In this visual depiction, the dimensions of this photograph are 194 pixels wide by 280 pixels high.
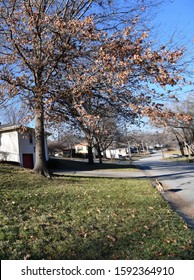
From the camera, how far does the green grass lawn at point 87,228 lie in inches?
194

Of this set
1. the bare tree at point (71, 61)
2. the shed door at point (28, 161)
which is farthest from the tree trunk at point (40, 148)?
the shed door at point (28, 161)

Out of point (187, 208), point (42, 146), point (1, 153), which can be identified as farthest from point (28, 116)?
point (1, 153)

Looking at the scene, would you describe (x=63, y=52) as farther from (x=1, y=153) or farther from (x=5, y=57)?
(x=1, y=153)

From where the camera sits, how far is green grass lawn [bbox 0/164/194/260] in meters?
4.92

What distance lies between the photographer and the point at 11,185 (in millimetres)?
11250

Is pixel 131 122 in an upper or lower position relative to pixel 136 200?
upper

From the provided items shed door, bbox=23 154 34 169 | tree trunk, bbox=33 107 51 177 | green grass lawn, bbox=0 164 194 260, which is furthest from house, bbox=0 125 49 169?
green grass lawn, bbox=0 164 194 260

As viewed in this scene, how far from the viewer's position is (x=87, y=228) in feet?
20.7

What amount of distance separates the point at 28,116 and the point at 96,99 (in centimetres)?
347

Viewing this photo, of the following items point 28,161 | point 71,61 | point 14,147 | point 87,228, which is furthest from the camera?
point 28,161

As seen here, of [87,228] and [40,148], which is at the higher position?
[40,148]

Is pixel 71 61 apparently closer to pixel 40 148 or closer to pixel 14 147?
pixel 40 148

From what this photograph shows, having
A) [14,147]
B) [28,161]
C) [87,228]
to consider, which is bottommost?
[87,228]

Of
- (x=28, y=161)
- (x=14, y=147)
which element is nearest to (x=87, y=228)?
(x=14, y=147)
